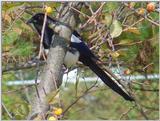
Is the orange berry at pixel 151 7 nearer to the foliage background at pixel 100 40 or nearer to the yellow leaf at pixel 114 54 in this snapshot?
the foliage background at pixel 100 40

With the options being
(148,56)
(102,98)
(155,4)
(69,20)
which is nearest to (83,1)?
(69,20)

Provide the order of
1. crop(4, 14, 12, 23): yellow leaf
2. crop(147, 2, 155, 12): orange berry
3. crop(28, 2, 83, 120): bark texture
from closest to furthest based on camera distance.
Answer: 1. crop(28, 2, 83, 120): bark texture
2. crop(147, 2, 155, 12): orange berry
3. crop(4, 14, 12, 23): yellow leaf

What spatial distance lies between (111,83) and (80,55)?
0.15 metres

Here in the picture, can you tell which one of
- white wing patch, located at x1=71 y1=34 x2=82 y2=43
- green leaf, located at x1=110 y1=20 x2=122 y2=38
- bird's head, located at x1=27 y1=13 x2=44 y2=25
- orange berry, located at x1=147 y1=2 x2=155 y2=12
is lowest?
white wing patch, located at x1=71 y1=34 x2=82 y2=43

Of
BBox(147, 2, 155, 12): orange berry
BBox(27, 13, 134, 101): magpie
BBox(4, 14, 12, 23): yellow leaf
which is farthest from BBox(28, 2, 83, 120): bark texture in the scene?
BBox(4, 14, 12, 23): yellow leaf

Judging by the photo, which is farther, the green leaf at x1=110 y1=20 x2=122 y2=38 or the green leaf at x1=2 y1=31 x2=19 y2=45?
the green leaf at x1=2 y1=31 x2=19 y2=45

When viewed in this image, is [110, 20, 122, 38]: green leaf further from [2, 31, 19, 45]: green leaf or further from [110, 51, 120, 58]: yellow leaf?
[2, 31, 19, 45]: green leaf

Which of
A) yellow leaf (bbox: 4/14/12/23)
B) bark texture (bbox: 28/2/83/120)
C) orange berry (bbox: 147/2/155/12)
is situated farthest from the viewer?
yellow leaf (bbox: 4/14/12/23)

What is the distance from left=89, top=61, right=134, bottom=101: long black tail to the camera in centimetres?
114

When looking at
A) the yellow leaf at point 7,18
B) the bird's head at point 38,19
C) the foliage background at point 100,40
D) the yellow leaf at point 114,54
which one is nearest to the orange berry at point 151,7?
the foliage background at point 100,40

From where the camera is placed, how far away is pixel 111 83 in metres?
1.19

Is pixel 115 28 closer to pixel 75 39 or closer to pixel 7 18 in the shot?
pixel 75 39

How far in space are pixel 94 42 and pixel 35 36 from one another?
1.21 ft

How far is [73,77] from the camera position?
1.42m
